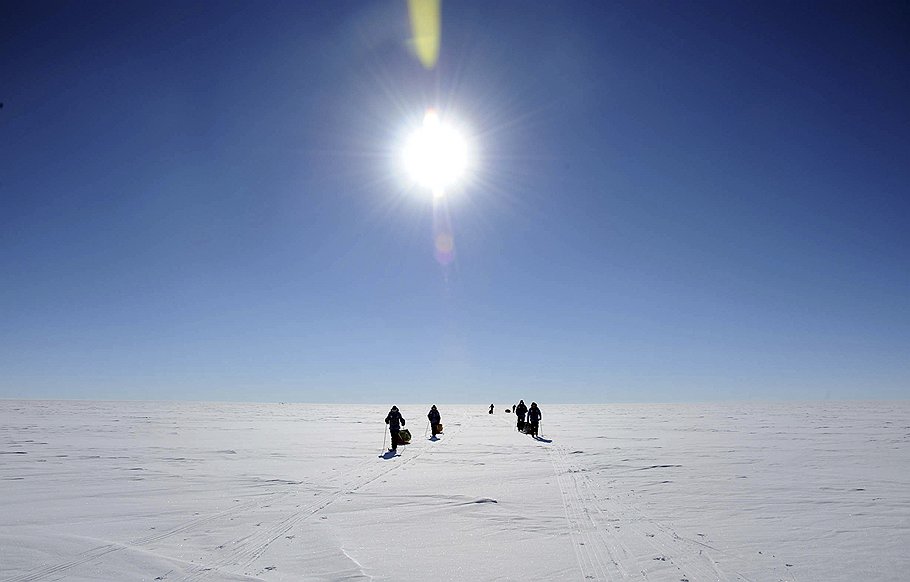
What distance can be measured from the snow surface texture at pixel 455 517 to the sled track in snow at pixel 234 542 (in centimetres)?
3

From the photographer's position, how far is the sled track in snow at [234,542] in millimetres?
5773

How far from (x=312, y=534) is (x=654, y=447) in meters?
15.1

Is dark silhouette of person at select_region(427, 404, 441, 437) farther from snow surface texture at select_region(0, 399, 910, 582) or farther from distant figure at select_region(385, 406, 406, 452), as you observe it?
snow surface texture at select_region(0, 399, 910, 582)

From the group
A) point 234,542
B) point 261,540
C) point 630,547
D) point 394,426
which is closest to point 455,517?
point 630,547

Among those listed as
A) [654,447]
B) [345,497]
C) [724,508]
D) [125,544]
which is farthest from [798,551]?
[654,447]

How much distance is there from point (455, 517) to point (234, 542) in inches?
130

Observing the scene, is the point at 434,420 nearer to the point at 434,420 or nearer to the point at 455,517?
the point at 434,420

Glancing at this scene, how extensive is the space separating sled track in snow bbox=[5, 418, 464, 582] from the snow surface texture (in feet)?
0.11

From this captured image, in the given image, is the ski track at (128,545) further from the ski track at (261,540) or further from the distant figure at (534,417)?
the distant figure at (534,417)

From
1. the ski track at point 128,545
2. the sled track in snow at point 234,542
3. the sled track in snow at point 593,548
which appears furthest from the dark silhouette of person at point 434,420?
the ski track at point 128,545

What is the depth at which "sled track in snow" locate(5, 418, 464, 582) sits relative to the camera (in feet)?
18.9

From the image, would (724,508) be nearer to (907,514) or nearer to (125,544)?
(907,514)

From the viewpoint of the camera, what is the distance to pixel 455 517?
837 cm

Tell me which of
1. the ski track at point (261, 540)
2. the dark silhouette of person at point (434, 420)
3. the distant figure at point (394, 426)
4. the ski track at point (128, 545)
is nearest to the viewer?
the ski track at point (128, 545)
